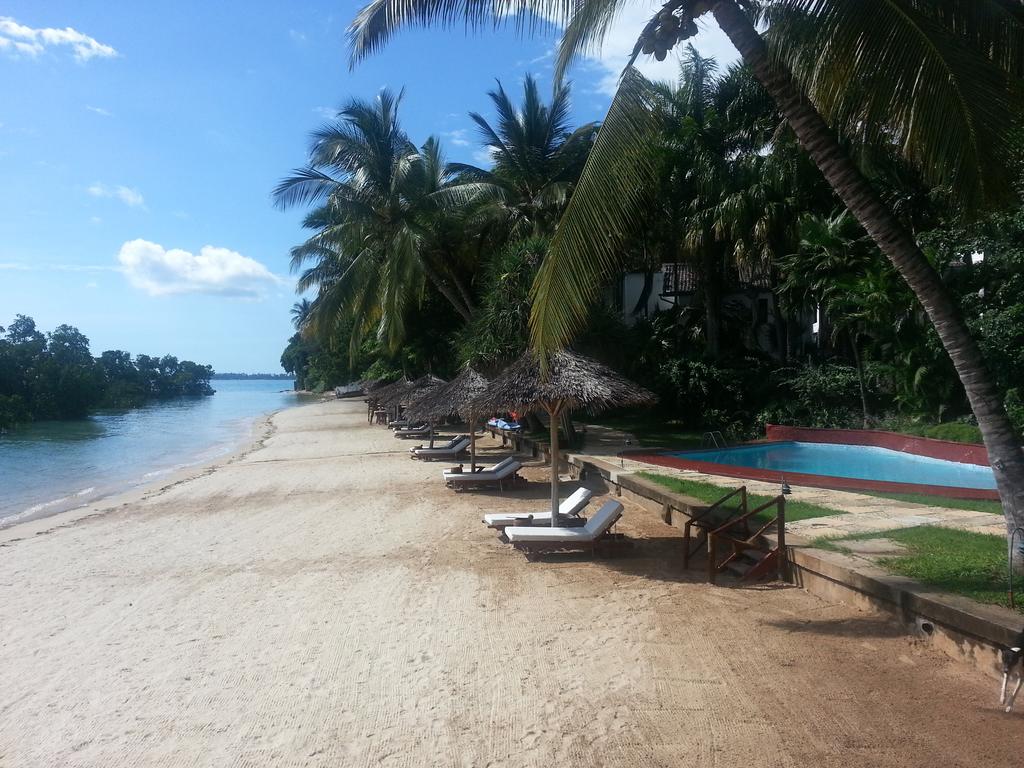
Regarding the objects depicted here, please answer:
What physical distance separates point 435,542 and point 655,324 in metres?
15.4

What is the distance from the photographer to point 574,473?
15062 mm

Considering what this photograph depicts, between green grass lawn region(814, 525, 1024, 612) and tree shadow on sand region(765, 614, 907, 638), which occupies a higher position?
green grass lawn region(814, 525, 1024, 612)

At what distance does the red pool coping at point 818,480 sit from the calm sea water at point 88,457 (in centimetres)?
1303

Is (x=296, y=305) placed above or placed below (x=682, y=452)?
above

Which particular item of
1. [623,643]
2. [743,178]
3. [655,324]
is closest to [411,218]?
[655,324]

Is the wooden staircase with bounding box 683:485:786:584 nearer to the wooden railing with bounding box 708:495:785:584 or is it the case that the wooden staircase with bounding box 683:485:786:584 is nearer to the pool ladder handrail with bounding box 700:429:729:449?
the wooden railing with bounding box 708:495:785:584

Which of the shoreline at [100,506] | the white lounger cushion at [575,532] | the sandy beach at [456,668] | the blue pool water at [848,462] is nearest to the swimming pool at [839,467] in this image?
the blue pool water at [848,462]

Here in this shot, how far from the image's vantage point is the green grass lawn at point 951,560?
16.6 ft

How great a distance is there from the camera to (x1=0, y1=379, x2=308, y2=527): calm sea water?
18250 mm

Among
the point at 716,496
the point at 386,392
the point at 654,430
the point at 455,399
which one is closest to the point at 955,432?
the point at 716,496

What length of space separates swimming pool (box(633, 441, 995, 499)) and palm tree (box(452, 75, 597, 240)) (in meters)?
9.22

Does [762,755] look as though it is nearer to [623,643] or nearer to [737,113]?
[623,643]

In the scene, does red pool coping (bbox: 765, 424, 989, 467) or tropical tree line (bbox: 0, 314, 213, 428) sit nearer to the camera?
red pool coping (bbox: 765, 424, 989, 467)

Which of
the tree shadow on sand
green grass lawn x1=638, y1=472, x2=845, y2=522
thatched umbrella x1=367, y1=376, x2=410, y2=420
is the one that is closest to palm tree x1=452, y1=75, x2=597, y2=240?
thatched umbrella x1=367, y1=376, x2=410, y2=420
